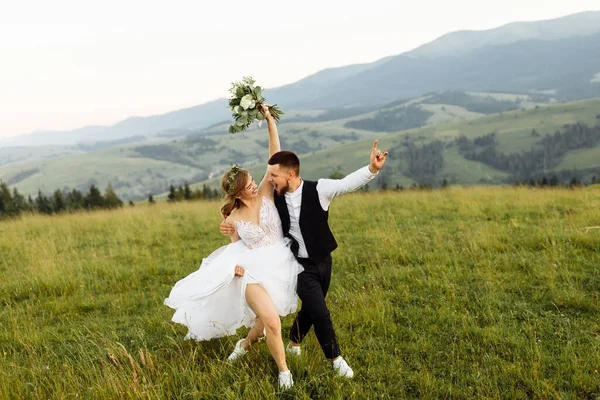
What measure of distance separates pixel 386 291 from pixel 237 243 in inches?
132

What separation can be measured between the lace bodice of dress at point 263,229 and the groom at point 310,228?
9cm

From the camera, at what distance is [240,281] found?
14.7 ft

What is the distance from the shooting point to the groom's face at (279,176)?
4387mm

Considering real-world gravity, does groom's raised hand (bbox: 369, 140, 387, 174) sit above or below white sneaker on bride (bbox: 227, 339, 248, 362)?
above

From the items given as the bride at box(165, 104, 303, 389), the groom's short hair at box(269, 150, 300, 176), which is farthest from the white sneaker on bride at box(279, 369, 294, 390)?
the groom's short hair at box(269, 150, 300, 176)

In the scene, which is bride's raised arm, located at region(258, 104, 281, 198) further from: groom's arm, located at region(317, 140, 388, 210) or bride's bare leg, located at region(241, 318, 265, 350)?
bride's bare leg, located at region(241, 318, 265, 350)

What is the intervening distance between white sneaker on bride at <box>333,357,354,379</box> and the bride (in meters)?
0.60

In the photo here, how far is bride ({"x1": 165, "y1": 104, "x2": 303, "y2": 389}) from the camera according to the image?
4375mm

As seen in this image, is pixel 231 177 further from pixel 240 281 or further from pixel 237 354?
pixel 237 354

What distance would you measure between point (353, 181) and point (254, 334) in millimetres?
2262

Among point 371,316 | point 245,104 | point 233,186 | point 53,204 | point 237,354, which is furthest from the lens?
point 53,204

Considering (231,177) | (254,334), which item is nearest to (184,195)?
(254,334)

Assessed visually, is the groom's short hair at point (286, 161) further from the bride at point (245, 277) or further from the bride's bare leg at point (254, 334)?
the bride's bare leg at point (254, 334)

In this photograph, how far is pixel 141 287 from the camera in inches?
331
